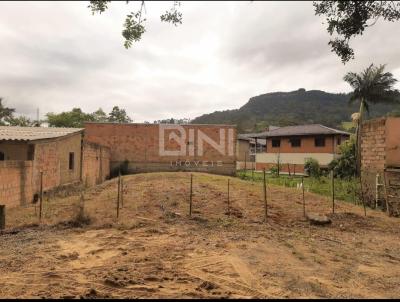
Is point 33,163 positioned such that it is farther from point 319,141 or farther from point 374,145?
point 319,141

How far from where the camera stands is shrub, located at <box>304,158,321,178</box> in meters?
27.9

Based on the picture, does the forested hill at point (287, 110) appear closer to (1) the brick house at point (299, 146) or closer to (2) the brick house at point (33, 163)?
(1) the brick house at point (299, 146)

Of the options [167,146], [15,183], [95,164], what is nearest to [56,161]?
[15,183]

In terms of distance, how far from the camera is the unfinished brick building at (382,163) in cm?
1323

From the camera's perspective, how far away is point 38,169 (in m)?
14.3

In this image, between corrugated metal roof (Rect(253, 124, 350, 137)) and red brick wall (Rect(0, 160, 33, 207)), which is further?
corrugated metal roof (Rect(253, 124, 350, 137))

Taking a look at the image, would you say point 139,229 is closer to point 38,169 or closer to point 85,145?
point 38,169

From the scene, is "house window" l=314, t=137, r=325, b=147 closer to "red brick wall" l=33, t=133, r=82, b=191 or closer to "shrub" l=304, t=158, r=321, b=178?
"shrub" l=304, t=158, r=321, b=178

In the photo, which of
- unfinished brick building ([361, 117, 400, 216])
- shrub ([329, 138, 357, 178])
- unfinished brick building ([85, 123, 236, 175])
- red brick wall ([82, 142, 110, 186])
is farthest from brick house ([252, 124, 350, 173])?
red brick wall ([82, 142, 110, 186])

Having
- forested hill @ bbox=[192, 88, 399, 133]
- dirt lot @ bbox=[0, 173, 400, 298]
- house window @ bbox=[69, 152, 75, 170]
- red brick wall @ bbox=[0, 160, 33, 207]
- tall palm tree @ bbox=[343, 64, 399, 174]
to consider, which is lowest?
dirt lot @ bbox=[0, 173, 400, 298]

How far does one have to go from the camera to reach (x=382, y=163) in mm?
14102

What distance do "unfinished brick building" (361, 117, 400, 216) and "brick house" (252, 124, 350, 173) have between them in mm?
13798

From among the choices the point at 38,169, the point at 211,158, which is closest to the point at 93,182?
the point at 38,169

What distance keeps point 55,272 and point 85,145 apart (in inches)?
559
